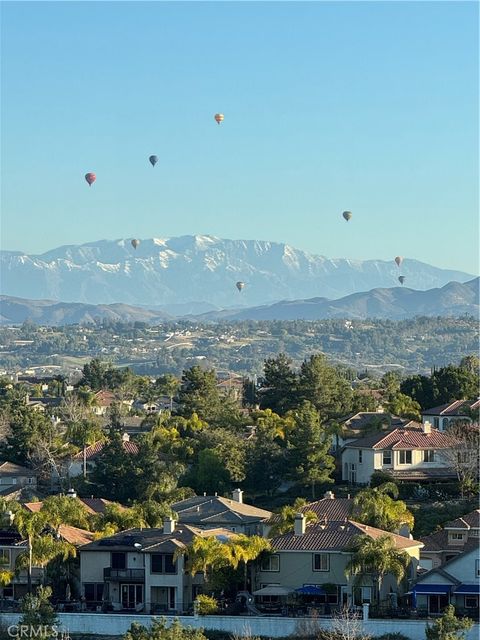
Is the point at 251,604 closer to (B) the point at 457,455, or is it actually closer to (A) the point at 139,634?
(A) the point at 139,634

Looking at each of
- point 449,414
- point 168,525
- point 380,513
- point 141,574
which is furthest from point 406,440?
point 141,574

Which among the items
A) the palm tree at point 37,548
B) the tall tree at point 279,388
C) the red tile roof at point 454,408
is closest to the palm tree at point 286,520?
the palm tree at point 37,548

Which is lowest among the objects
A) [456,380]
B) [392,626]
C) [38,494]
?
[392,626]

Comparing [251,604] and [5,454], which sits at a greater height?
[5,454]

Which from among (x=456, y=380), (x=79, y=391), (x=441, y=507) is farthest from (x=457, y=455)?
(x=79, y=391)

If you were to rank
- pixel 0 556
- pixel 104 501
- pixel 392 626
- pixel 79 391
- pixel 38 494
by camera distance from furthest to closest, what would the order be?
pixel 79 391, pixel 38 494, pixel 104 501, pixel 0 556, pixel 392 626

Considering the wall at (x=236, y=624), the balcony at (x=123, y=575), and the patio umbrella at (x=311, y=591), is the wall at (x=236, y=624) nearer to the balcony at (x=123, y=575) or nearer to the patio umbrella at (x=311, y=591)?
the patio umbrella at (x=311, y=591)
